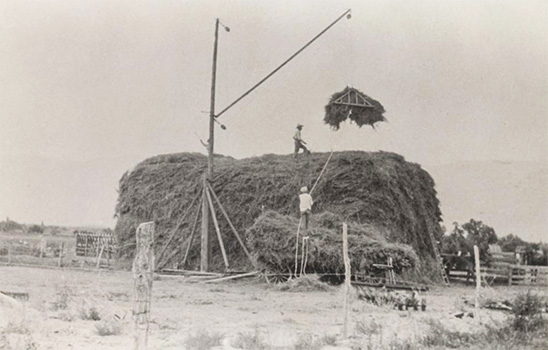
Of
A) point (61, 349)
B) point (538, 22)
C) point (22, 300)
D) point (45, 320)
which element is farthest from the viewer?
point (22, 300)

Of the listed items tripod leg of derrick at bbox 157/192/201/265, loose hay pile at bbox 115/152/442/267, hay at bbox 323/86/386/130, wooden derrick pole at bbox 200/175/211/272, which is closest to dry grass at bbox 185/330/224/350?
loose hay pile at bbox 115/152/442/267

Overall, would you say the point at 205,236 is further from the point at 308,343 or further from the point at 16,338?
the point at 308,343

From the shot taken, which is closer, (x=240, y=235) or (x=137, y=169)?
(x=240, y=235)

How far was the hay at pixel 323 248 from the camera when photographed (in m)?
15.0

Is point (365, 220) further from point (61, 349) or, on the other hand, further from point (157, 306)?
point (61, 349)

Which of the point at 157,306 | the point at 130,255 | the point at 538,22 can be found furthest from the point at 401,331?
the point at 130,255

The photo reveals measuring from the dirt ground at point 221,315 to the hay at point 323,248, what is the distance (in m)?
0.77

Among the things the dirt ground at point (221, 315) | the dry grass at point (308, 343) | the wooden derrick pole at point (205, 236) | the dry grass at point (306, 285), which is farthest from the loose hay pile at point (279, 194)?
the dry grass at point (308, 343)

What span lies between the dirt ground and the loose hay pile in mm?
3313

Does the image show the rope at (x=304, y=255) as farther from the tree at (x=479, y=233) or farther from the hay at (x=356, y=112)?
the tree at (x=479, y=233)

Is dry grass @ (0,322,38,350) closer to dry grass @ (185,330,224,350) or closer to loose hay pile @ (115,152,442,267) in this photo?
dry grass @ (185,330,224,350)

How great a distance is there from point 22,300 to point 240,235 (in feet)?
31.3

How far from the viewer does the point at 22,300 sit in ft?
37.3

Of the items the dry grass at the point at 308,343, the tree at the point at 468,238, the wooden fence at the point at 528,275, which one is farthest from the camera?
the tree at the point at 468,238
